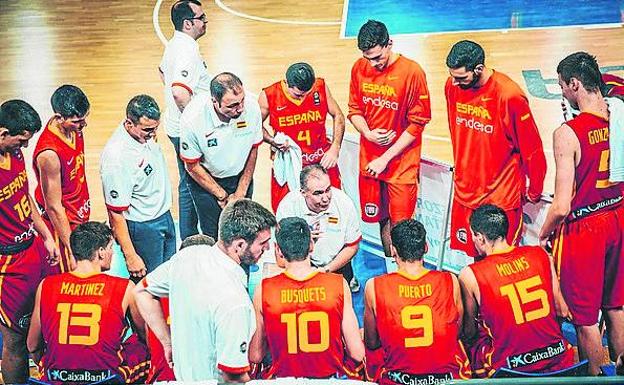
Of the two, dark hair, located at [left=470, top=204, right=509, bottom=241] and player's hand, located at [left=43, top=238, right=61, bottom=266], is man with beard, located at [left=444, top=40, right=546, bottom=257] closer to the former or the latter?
dark hair, located at [left=470, top=204, right=509, bottom=241]

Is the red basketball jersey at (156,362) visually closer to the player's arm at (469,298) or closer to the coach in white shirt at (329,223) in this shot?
→ the coach in white shirt at (329,223)

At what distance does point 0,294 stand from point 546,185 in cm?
521

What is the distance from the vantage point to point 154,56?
13.1 meters

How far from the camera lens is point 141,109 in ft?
24.1

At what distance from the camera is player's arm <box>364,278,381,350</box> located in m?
6.04

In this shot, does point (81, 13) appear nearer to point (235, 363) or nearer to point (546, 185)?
point (546, 185)

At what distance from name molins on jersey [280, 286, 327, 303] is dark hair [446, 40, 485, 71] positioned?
218cm

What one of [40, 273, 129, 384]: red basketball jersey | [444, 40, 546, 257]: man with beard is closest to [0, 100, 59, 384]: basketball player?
[40, 273, 129, 384]: red basketball jersey

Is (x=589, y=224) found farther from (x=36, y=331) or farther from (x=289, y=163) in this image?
(x=36, y=331)

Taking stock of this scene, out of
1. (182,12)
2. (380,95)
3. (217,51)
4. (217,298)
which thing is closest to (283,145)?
(380,95)

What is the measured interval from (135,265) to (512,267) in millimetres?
2877

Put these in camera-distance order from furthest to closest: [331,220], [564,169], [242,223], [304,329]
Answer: [331,220]
[564,169]
[304,329]
[242,223]

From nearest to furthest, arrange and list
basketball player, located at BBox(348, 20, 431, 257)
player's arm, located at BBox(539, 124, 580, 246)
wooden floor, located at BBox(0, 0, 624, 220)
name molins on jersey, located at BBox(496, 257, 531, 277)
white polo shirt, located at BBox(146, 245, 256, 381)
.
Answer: white polo shirt, located at BBox(146, 245, 256, 381), name molins on jersey, located at BBox(496, 257, 531, 277), player's arm, located at BBox(539, 124, 580, 246), basketball player, located at BBox(348, 20, 431, 257), wooden floor, located at BBox(0, 0, 624, 220)

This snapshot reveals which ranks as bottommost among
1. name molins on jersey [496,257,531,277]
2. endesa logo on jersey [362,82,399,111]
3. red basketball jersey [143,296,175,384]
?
red basketball jersey [143,296,175,384]
